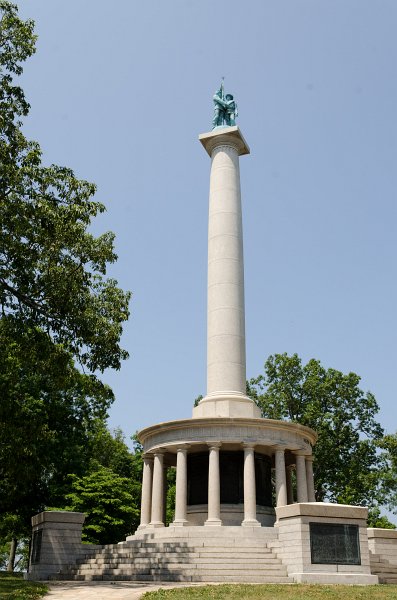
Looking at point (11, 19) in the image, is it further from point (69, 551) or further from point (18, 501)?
point (18, 501)

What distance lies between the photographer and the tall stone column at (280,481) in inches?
1138

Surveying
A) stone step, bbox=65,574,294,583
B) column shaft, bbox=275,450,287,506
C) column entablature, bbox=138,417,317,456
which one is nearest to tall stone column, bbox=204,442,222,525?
column entablature, bbox=138,417,317,456

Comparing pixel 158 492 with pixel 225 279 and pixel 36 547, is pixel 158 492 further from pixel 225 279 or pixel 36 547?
pixel 225 279

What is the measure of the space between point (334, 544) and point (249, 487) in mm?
6458

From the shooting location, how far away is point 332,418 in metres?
49.2

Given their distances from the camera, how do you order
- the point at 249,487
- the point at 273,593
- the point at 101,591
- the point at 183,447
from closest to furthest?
the point at 273,593 < the point at 101,591 < the point at 249,487 < the point at 183,447

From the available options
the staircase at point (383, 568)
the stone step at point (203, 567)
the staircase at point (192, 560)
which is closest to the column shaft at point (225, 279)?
the staircase at point (192, 560)

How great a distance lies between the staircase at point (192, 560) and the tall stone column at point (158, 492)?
2.75 meters

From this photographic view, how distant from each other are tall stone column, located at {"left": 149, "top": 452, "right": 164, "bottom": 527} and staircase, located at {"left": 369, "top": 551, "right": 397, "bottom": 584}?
10070 mm

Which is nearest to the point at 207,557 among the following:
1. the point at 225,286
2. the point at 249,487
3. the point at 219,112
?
the point at 249,487

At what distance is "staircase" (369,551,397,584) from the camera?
2467 cm

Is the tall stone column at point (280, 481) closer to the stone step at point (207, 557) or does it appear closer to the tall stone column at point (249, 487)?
the tall stone column at point (249, 487)

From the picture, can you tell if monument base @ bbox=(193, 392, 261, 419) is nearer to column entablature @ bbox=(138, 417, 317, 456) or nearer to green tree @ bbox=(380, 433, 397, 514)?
column entablature @ bbox=(138, 417, 317, 456)

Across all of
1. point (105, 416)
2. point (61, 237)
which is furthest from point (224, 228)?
point (105, 416)
